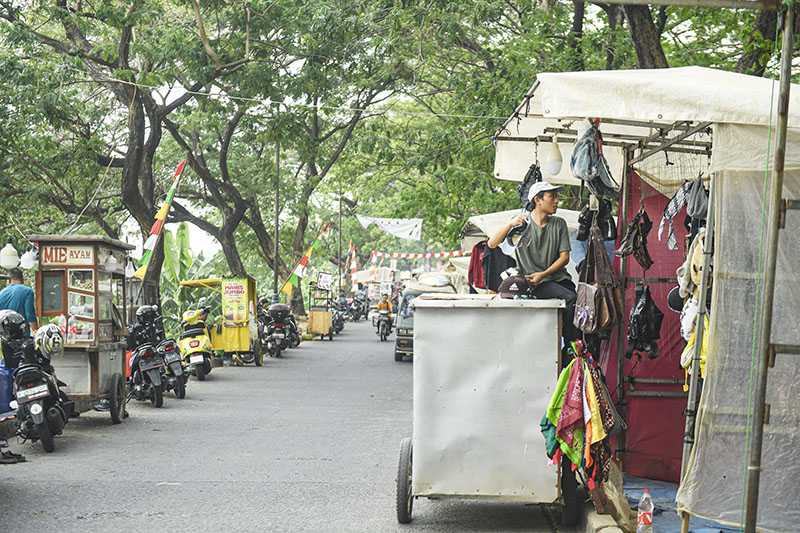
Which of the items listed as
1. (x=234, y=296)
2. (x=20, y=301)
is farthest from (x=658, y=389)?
(x=234, y=296)

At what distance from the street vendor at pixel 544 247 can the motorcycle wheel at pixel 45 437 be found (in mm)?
5242

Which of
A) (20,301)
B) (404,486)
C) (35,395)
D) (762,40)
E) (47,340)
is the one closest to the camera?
(404,486)

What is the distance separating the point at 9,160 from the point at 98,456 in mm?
17271

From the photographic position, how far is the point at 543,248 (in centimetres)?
838

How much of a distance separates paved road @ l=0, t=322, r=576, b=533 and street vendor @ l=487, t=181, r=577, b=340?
5.63ft

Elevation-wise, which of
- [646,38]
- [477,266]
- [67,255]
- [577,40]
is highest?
[577,40]

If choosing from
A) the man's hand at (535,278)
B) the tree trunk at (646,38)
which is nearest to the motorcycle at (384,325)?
the tree trunk at (646,38)

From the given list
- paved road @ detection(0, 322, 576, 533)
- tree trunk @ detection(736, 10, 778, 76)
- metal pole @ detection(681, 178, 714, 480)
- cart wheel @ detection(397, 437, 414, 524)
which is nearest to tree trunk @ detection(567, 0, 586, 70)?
tree trunk @ detection(736, 10, 778, 76)

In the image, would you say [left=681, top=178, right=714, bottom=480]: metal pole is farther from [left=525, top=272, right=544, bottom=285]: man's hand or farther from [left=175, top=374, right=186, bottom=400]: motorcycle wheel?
[left=175, top=374, right=186, bottom=400]: motorcycle wheel

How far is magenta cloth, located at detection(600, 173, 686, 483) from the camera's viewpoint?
8797 millimetres

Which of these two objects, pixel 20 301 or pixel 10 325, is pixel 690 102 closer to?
pixel 10 325

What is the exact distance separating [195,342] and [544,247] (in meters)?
12.8

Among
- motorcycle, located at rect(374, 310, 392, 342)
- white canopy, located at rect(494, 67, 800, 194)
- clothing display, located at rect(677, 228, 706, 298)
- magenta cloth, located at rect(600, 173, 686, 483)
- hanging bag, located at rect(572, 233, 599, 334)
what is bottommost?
motorcycle, located at rect(374, 310, 392, 342)

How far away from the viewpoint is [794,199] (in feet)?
20.4
